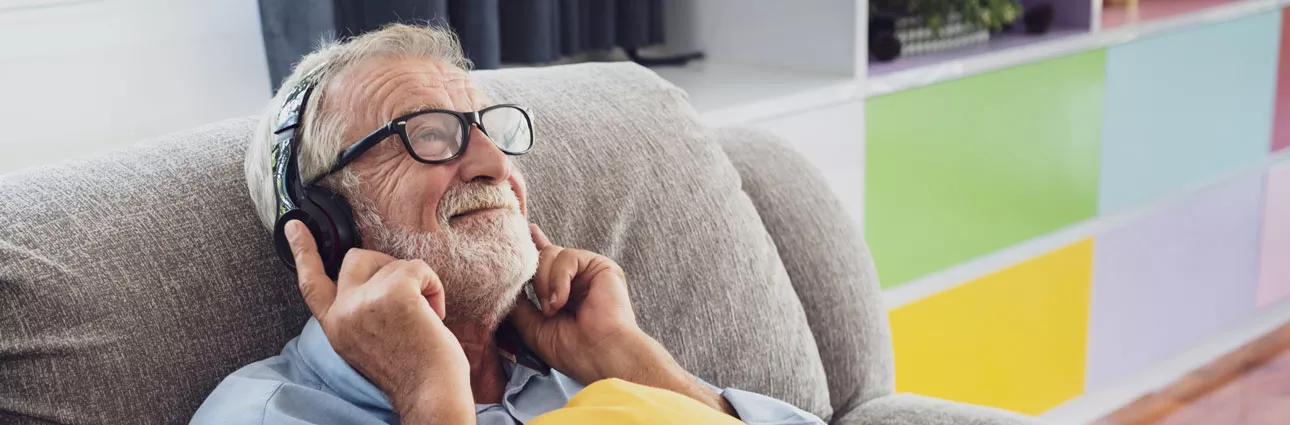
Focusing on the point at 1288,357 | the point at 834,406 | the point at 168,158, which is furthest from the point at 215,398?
the point at 1288,357

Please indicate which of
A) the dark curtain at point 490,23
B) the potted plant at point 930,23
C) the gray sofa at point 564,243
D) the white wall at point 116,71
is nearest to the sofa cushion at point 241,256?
the gray sofa at point 564,243

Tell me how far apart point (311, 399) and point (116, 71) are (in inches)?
35.0

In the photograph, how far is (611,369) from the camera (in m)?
1.31

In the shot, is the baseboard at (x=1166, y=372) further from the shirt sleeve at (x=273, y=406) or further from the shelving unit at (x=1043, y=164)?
the shirt sleeve at (x=273, y=406)

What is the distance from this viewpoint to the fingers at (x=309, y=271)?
1123mm

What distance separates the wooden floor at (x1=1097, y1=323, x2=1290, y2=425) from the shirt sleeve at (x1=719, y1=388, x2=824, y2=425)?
5.65ft

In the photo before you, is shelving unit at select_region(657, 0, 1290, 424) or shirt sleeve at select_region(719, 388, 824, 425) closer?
shirt sleeve at select_region(719, 388, 824, 425)

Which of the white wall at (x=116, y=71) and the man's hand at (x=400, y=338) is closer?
the man's hand at (x=400, y=338)

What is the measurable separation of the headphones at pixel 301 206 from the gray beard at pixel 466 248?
0.03 m

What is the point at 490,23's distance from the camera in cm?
193

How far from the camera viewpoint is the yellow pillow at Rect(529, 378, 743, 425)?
1.10 m

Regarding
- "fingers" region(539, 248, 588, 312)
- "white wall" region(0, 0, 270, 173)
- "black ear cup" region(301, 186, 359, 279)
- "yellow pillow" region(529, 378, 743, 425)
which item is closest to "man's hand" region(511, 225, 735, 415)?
"fingers" region(539, 248, 588, 312)

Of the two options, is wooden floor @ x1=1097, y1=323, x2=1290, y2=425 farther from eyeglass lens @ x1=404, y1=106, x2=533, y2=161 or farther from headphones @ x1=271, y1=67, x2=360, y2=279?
headphones @ x1=271, y1=67, x2=360, y2=279

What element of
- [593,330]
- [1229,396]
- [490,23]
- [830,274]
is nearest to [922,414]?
[830,274]
